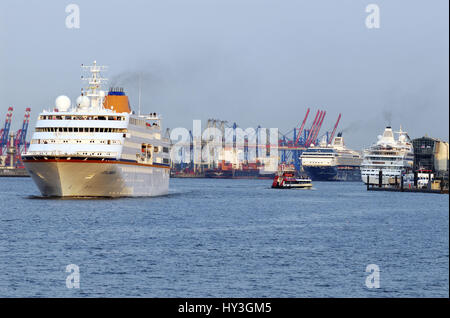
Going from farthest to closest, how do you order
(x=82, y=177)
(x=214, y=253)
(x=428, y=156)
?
(x=428, y=156) → (x=82, y=177) → (x=214, y=253)

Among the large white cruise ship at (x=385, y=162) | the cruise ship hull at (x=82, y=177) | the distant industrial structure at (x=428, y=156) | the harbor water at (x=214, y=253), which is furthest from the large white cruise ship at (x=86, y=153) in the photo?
the large white cruise ship at (x=385, y=162)

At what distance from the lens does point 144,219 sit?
57.7m

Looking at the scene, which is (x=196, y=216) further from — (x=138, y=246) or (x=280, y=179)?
(x=280, y=179)

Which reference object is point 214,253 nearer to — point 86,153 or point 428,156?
point 86,153

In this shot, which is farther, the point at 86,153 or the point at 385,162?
the point at 385,162

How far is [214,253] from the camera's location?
4028cm

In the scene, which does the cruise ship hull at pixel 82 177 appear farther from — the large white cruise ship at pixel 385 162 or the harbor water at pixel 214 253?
the large white cruise ship at pixel 385 162

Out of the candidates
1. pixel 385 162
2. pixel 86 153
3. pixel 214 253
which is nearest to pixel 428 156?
pixel 385 162

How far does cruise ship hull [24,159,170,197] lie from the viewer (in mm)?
71688

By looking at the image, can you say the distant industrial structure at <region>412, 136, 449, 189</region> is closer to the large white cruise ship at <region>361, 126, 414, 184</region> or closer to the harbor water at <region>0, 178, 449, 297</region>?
the large white cruise ship at <region>361, 126, 414, 184</region>

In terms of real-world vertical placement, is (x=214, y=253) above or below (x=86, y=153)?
below

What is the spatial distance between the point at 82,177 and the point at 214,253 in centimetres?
3449

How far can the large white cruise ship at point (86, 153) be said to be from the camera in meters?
72.1
